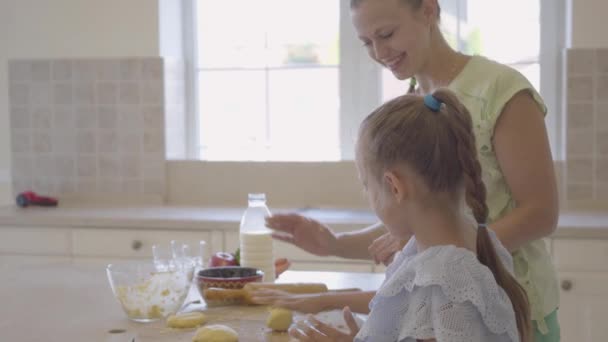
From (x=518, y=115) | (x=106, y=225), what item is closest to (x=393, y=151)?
(x=518, y=115)

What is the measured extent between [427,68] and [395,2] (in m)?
0.14

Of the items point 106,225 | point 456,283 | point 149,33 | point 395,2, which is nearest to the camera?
point 456,283

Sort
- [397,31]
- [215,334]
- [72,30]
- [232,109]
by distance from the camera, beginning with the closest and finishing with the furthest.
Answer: [215,334] → [397,31] → [72,30] → [232,109]

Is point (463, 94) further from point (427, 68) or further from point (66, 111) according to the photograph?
point (66, 111)

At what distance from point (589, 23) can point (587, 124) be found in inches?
15.2

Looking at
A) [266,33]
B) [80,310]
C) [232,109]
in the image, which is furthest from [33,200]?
[80,310]

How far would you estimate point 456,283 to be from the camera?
1126 millimetres

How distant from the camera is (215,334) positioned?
137cm

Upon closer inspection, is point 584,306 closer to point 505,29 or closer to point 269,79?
point 505,29

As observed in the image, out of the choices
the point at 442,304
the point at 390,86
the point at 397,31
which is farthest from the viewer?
the point at 390,86

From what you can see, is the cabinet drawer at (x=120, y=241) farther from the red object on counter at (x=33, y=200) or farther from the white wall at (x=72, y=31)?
the white wall at (x=72, y=31)

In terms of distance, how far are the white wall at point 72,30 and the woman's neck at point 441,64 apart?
2110mm

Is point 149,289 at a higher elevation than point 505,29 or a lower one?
lower

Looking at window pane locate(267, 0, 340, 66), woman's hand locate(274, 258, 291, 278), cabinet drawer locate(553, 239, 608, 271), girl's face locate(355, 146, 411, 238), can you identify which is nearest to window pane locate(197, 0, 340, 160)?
window pane locate(267, 0, 340, 66)
